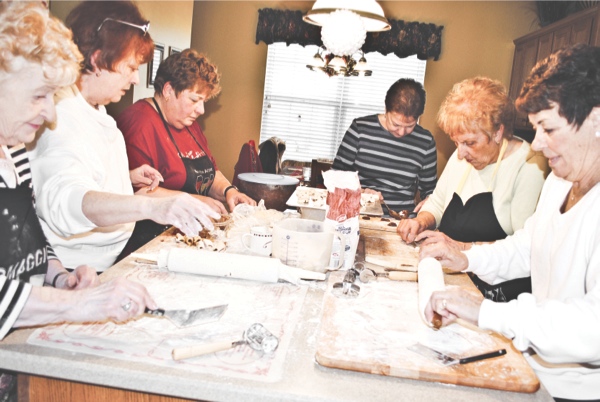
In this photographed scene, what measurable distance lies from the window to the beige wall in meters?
0.18

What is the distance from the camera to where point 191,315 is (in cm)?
111

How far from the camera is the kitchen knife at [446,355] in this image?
1018mm

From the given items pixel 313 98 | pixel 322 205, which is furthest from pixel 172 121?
pixel 313 98

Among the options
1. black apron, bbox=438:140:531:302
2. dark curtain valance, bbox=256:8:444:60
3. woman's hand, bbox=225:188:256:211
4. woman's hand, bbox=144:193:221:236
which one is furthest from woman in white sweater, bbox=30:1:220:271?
dark curtain valance, bbox=256:8:444:60

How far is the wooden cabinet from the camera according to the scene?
4016mm

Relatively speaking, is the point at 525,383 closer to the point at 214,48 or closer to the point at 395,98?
the point at 395,98

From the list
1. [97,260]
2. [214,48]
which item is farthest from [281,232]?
[214,48]

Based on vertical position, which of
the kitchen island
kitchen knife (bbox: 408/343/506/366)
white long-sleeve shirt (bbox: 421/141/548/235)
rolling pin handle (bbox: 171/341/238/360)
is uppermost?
white long-sleeve shirt (bbox: 421/141/548/235)

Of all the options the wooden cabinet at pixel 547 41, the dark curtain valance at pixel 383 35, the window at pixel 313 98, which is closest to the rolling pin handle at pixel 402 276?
the wooden cabinet at pixel 547 41

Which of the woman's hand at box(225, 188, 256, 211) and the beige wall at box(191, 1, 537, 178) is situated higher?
the beige wall at box(191, 1, 537, 178)

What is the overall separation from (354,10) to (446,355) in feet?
5.90

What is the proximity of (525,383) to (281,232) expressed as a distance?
2.53 ft

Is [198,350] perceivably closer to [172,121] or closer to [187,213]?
[187,213]

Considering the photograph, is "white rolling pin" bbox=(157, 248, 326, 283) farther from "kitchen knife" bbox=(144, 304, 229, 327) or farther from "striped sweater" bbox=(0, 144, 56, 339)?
"striped sweater" bbox=(0, 144, 56, 339)
